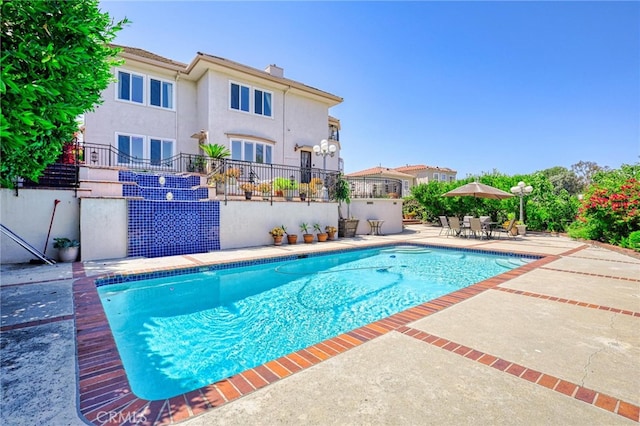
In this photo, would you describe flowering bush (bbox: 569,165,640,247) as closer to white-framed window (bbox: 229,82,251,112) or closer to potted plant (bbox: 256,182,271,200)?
potted plant (bbox: 256,182,271,200)

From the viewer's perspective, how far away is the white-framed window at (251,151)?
16.7 meters

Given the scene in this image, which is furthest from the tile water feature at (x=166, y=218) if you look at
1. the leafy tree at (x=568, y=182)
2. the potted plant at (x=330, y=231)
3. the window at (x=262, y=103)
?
the leafy tree at (x=568, y=182)

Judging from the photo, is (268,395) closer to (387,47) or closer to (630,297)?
(630,297)

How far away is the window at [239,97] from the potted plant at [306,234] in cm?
837

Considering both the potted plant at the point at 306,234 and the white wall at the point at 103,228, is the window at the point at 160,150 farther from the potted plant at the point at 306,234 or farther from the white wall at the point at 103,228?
the potted plant at the point at 306,234

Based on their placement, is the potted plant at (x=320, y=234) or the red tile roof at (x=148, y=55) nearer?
the potted plant at (x=320, y=234)

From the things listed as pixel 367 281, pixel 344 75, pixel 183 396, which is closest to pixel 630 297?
pixel 367 281

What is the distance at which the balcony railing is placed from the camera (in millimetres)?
12891

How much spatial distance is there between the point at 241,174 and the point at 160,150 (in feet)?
18.0

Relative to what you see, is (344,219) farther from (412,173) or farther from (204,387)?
(412,173)

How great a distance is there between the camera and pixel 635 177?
12.6 m

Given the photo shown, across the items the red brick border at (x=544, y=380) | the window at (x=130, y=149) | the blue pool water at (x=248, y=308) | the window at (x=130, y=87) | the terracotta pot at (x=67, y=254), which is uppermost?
the window at (x=130, y=87)

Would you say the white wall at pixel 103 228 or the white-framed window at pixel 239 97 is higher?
the white-framed window at pixel 239 97

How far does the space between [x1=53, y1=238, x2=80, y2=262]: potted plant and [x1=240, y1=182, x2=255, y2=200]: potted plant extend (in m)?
5.75
